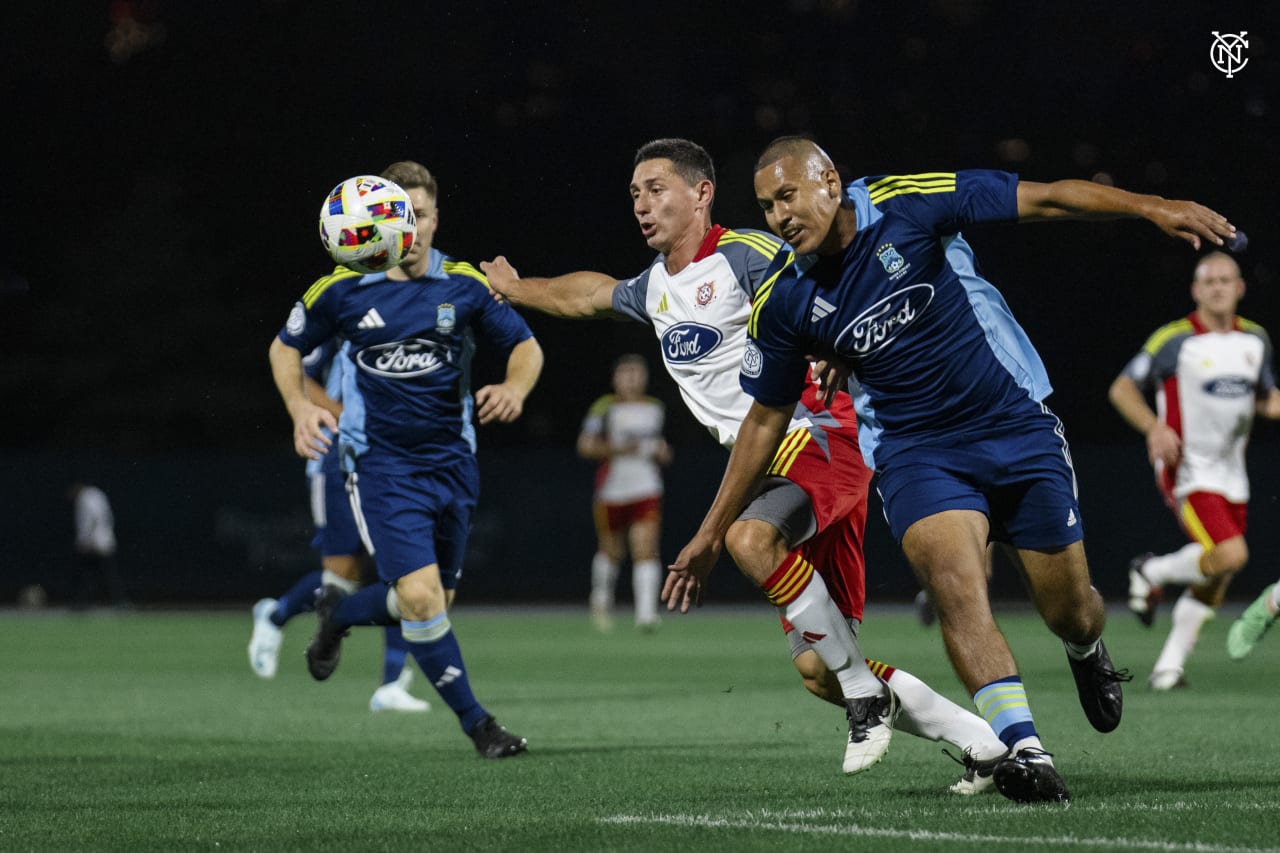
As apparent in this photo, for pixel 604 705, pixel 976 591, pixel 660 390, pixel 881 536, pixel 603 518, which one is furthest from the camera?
pixel 660 390

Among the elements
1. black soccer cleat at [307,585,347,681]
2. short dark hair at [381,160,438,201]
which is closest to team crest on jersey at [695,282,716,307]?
short dark hair at [381,160,438,201]

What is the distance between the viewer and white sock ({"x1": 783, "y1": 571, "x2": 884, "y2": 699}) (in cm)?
681

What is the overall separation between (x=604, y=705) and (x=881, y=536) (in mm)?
16608

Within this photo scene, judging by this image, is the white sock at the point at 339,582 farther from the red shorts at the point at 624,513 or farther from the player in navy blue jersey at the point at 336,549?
the red shorts at the point at 624,513

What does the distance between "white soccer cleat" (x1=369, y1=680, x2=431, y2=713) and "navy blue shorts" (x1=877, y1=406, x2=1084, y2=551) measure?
513 centimetres

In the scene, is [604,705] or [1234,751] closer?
[1234,751]

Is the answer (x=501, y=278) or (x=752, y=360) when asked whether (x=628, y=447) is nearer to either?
(x=501, y=278)

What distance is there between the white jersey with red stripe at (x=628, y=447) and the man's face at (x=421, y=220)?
1224 cm

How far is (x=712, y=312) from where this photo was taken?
7.28 meters

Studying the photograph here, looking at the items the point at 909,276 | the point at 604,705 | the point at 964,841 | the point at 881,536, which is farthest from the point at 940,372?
the point at 881,536

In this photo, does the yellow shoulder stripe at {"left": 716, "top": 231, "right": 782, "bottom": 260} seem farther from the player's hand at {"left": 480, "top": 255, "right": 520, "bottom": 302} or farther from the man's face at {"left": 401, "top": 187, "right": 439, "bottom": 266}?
the man's face at {"left": 401, "top": 187, "right": 439, "bottom": 266}

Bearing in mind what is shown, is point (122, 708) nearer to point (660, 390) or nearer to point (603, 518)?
point (603, 518)

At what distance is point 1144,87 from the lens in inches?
1147

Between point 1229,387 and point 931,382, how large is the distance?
21.2ft
